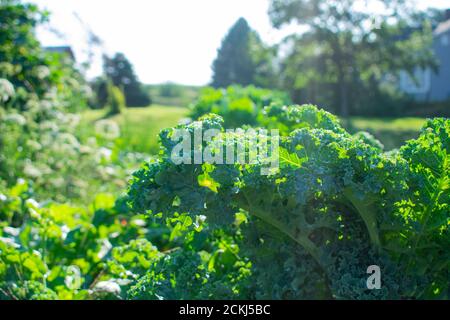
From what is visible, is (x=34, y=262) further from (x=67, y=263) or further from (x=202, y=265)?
(x=202, y=265)

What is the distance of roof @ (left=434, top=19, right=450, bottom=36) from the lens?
2380cm

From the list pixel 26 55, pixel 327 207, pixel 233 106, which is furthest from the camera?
pixel 26 55

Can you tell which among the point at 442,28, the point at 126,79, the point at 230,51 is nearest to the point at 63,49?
the point at 126,79

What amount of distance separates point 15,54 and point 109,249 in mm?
4514

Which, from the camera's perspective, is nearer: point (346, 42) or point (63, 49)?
point (63, 49)

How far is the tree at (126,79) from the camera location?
30.3ft

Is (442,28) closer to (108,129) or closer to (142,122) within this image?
(142,122)

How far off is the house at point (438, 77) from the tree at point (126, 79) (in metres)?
16.3

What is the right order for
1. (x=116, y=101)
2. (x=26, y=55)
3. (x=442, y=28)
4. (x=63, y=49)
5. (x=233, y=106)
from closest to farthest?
(x=233, y=106) < (x=26, y=55) < (x=63, y=49) < (x=116, y=101) < (x=442, y=28)

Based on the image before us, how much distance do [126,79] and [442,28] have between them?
759 inches

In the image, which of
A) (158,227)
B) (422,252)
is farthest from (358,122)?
(422,252)

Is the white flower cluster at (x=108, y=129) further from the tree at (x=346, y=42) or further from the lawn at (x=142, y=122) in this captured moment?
the tree at (x=346, y=42)

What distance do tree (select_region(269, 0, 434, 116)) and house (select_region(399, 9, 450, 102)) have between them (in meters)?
3.14

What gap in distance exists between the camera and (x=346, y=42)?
19578mm
